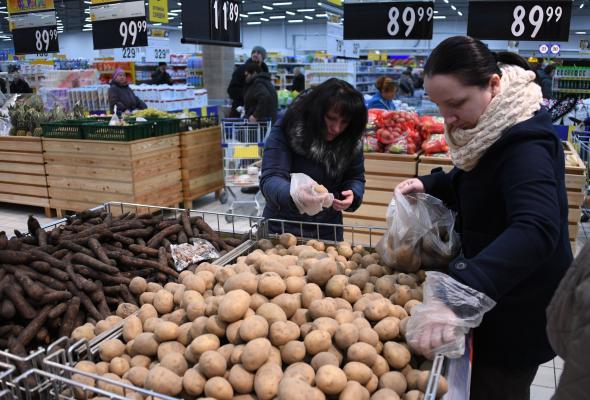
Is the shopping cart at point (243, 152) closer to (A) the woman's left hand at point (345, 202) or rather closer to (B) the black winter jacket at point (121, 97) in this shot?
(B) the black winter jacket at point (121, 97)

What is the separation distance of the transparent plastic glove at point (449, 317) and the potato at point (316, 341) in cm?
23

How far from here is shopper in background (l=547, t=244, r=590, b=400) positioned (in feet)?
2.59

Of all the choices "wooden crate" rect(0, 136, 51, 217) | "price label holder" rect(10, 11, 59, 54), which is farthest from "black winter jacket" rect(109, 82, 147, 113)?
"wooden crate" rect(0, 136, 51, 217)

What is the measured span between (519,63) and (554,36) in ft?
11.5

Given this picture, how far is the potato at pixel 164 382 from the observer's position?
1200 mm

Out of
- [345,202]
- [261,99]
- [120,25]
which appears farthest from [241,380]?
[120,25]

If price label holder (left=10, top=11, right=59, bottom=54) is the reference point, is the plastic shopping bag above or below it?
below

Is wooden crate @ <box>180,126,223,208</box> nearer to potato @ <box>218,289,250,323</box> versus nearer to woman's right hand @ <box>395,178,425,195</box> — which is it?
woman's right hand @ <box>395,178,425,195</box>

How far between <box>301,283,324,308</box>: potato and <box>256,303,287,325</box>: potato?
0.36ft

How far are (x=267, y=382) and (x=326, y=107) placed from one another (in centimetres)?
136

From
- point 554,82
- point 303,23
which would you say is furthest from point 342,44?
point 303,23

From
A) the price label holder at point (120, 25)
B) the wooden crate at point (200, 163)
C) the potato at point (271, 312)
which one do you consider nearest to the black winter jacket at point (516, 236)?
the potato at point (271, 312)

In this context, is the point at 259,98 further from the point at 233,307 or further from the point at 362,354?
the point at 362,354

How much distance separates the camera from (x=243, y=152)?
563 centimetres
